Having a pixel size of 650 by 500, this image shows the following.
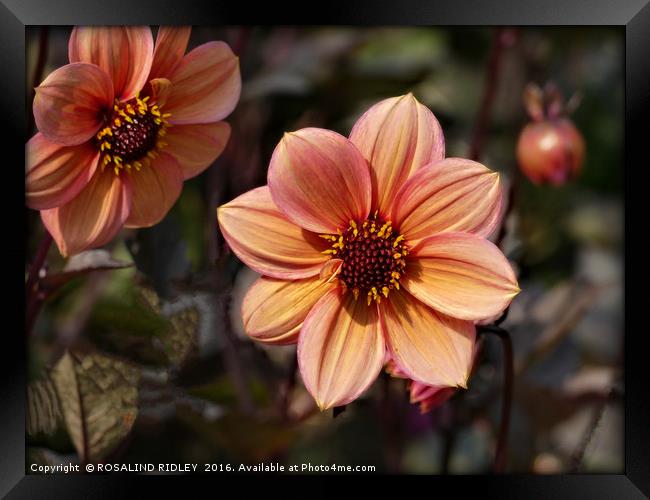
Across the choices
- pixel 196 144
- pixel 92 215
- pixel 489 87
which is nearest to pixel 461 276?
pixel 489 87

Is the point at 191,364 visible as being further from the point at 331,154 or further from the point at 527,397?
the point at 527,397

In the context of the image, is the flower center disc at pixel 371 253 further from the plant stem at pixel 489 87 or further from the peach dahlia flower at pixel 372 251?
the plant stem at pixel 489 87

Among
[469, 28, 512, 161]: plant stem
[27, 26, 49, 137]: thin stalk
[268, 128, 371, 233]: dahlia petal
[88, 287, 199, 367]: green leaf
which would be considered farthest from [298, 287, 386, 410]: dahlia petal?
[27, 26, 49, 137]: thin stalk

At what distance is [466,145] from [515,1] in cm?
22

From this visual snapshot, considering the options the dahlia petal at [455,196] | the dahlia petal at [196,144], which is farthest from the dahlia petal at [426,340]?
the dahlia petal at [196,144]

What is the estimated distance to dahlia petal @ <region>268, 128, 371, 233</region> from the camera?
1177 millimetres

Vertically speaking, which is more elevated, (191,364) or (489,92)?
(489,92)

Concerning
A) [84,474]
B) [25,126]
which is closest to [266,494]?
[84,474]

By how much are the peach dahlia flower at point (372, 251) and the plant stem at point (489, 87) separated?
15 centimetres

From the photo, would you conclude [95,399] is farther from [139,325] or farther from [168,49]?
[168,49]

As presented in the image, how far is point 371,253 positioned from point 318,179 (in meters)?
0.12

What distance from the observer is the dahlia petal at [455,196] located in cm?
118

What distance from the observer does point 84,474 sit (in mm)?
1334

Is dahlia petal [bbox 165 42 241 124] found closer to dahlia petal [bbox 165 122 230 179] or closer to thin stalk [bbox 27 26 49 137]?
dahlia petal [bbox 165 122 230 179]
